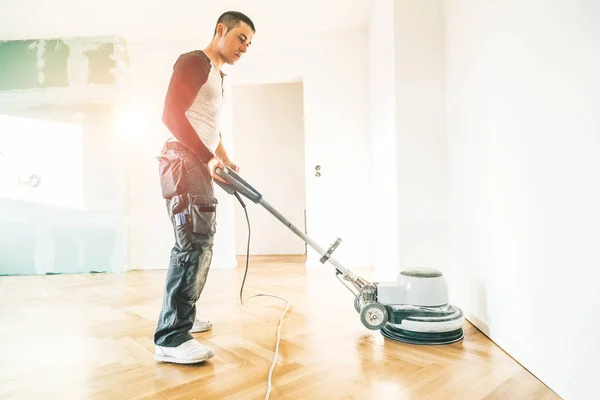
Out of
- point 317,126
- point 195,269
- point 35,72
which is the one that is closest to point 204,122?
point 195,269

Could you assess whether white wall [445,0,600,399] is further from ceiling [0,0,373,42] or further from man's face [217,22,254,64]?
ceiling [0,0,373,42]

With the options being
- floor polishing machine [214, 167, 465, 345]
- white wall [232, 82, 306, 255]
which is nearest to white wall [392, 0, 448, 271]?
floor polishing machine [214, 167, 465, 345]

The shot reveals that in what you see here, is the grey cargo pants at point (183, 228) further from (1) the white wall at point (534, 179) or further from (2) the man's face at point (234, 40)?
(1) the white wall at point (534, 179)

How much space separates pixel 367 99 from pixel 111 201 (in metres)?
2.70

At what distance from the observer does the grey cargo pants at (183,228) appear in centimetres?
146

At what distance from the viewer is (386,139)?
2676mm

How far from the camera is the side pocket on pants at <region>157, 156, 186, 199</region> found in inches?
57.4

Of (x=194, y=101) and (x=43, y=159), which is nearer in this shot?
(x=194, y=101)

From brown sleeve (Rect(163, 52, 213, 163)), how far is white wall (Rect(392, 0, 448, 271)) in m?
1.17

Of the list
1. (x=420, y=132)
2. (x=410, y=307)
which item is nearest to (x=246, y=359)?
(x=410, y=307)

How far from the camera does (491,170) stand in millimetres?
1617

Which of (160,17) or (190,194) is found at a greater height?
(160,17)

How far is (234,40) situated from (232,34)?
23mm

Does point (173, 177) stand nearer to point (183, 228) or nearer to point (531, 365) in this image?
point (183, 228)
